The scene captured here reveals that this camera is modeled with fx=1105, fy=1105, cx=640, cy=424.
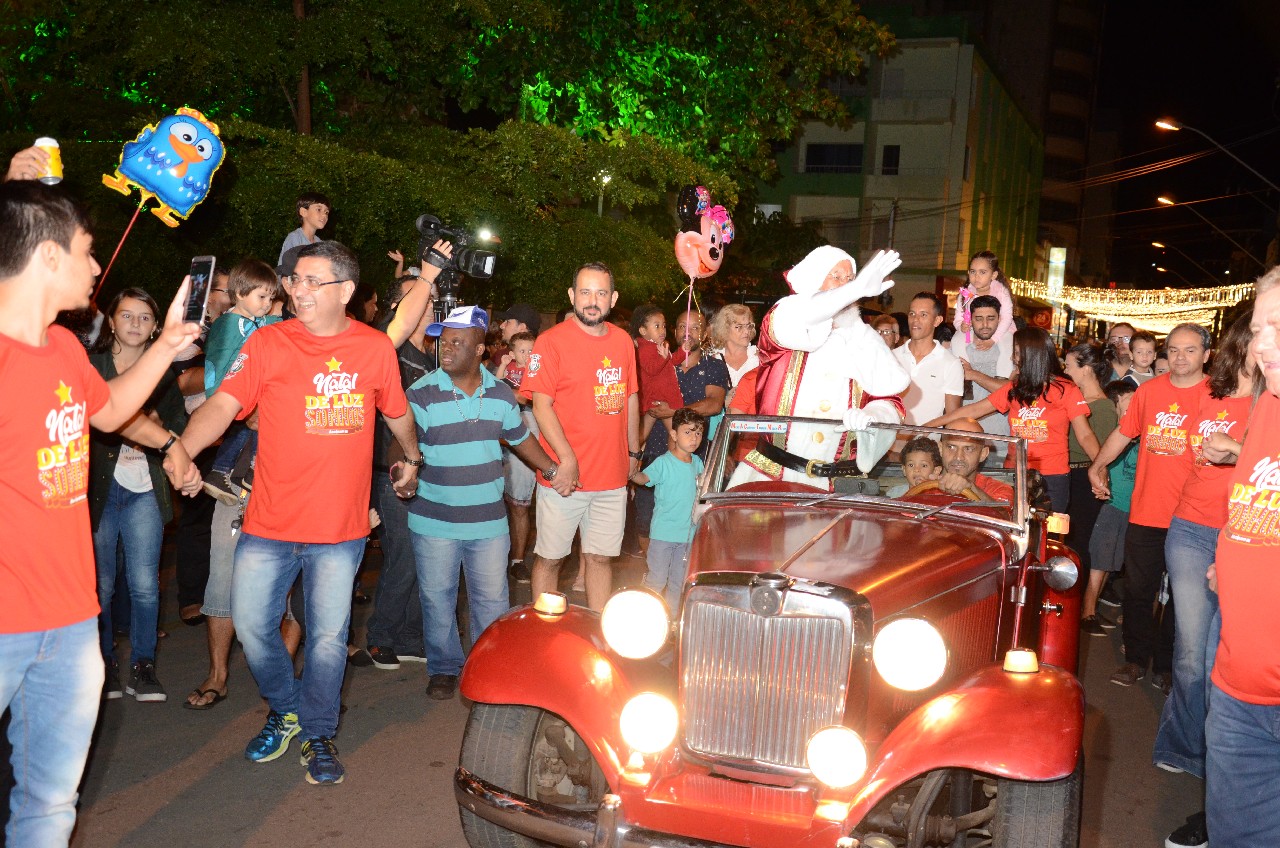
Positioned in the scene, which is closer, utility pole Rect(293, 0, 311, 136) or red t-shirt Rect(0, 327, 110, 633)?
red t-shirt Rect(0, 327, 110, 633)

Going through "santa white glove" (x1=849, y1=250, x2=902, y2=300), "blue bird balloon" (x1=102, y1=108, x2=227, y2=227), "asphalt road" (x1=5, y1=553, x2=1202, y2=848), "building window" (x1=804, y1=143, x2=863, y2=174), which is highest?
"building window" (x1=804, y1=143, x2=863, y2=174)

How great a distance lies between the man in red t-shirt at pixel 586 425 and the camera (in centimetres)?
614

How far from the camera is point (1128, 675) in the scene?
6684 millimetres

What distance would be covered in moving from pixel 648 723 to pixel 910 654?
86 centimetres

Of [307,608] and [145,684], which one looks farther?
[145,684]

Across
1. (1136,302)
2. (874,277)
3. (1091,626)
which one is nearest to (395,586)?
(874,277)

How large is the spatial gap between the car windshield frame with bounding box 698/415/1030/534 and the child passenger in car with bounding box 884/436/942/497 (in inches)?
1.8

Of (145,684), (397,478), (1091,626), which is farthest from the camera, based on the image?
(1091,626)

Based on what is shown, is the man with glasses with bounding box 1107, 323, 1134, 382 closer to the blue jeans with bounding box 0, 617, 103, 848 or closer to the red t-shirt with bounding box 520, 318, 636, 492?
the red t-shirt with bounding box 520, 318, 636, 492

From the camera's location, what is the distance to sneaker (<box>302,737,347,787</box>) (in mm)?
4648

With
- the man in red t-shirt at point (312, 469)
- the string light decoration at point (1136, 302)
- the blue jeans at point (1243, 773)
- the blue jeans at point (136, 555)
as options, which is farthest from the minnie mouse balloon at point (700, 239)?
the string light decoration at point (1136, 302)

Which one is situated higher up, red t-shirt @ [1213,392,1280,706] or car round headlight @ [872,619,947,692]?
red t-shirt @ [1213,392,1280,706]

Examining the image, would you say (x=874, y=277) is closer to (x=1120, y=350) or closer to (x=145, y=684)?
(x=145, y=684)

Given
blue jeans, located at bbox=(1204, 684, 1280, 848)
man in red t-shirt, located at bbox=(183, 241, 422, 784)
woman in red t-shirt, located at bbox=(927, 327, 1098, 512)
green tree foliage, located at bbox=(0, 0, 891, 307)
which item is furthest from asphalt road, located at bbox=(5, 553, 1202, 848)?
green tree foliage, located at bbox=(0, 0, 891, 307)
